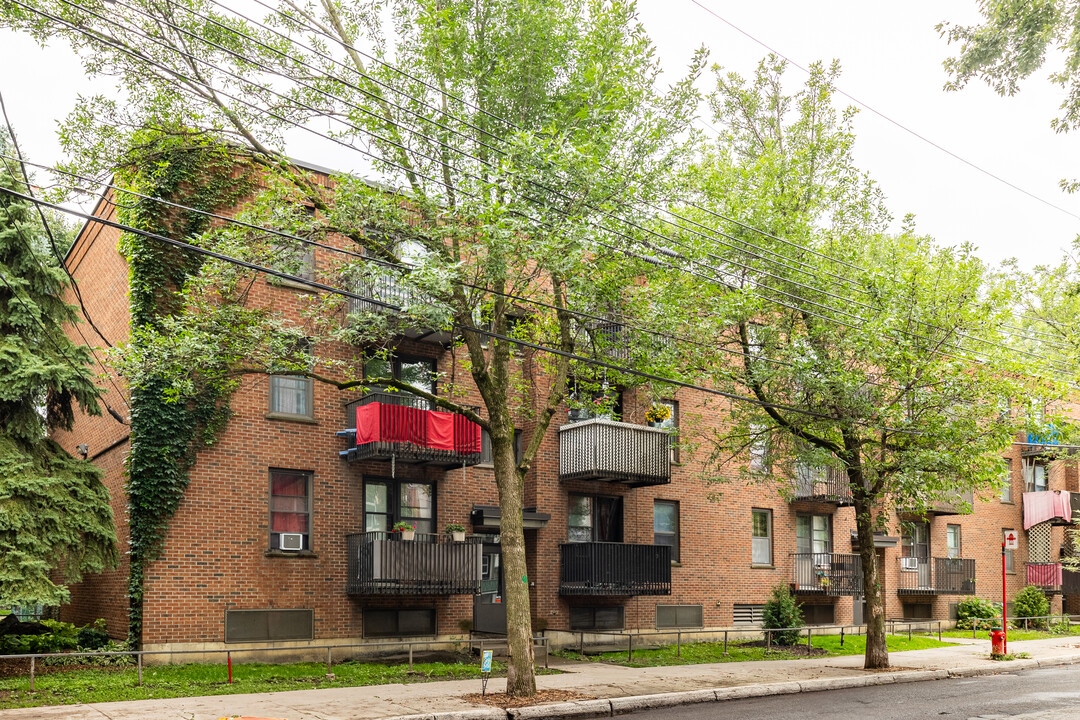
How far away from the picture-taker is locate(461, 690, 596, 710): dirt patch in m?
14.2

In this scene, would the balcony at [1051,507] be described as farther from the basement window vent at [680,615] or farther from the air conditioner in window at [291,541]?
the air conditioner in window at [291,541]

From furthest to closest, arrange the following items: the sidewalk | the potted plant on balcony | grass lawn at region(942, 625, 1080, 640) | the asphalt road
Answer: grass lawn at region(942, 625, 1080, 640)
the potted plant on balcony
the asphalt road
the sidewalk

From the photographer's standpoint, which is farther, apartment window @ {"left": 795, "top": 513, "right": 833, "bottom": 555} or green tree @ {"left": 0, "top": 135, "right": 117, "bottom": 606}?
apartment window @ {"left": 795, "top": 513, "right": 833, "bottom": 555}

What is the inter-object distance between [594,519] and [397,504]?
230 inches

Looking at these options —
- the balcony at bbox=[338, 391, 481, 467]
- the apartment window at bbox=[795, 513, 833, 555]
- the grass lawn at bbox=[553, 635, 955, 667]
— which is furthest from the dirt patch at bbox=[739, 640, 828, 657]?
the balcony at bbox=[338, 391, 481, 467]

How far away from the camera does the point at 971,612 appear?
33000 millimetres

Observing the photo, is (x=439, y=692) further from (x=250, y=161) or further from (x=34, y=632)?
(x=250, y=161)

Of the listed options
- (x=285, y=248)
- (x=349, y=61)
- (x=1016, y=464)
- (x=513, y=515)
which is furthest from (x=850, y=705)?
(x=1016, y=464)

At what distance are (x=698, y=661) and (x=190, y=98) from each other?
16.0 metres

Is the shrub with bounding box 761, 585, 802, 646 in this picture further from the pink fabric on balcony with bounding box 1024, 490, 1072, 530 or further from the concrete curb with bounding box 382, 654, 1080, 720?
the pink fabric on balcony with bounding box 1024, 490, 1072, 530

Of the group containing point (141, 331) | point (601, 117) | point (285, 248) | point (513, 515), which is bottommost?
point (513, 515)

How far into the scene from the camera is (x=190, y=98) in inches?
651

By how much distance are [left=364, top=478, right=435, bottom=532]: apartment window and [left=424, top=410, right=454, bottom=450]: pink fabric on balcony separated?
65.6 inches

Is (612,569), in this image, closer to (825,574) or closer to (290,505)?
(290,505)
